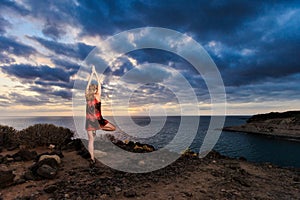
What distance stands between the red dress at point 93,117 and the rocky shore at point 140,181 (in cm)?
176

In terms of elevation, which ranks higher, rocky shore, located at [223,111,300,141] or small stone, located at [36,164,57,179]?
small stone, located at [36,164,57,179]

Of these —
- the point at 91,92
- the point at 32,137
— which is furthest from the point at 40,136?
the point at 91,92

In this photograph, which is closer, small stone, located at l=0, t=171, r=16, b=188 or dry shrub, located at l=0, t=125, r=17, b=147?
small stone, located at l=0, t=171, r=16, b=188

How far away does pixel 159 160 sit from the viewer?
10.0 metres

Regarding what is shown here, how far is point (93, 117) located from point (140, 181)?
127 inches

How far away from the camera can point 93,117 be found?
8.35m

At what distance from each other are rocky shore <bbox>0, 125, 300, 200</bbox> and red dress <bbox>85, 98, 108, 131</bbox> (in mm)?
1763

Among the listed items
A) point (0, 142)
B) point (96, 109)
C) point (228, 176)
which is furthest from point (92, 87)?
point (0, 142)

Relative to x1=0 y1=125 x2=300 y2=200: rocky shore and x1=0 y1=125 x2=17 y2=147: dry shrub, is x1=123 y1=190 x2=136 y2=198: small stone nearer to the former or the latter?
x1=0 y1=125 x2=300 y2=200: rocky shore

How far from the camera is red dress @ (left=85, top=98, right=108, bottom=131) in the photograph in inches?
328

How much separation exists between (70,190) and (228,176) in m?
5.97

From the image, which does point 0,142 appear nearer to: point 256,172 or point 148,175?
point 148,175

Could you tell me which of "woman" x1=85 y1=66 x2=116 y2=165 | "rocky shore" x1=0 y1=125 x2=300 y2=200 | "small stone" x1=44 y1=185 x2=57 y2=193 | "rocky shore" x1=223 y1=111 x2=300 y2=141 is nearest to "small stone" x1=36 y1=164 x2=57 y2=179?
"rocky shore" x1=0 y1=125 x2=300 y2=200

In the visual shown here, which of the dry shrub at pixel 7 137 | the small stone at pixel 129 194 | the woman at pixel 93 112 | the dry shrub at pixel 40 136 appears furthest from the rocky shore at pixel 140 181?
the dry shrub at pixel 7 137
